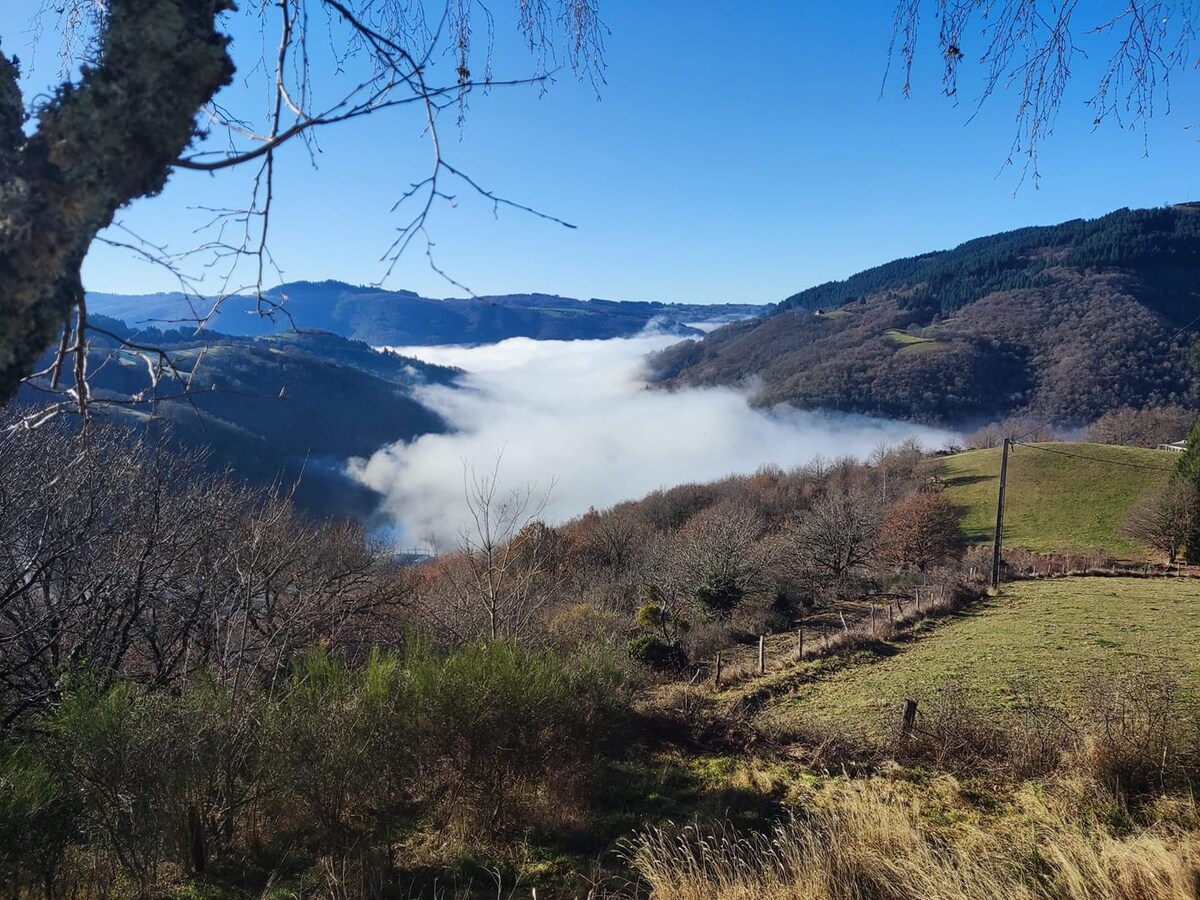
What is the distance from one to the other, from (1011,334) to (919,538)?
91523 mm

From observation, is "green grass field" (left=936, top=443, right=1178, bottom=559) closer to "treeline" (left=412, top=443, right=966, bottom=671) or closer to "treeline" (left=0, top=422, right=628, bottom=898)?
"treeline" (left=412, top=443, right=966, bottom=671)

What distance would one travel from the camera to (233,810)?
4891mm

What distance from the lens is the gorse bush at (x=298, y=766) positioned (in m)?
3.94

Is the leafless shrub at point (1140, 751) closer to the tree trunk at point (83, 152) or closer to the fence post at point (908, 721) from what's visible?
the fence post at point (908, 721)

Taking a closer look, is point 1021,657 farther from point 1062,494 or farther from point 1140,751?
point 1062,494

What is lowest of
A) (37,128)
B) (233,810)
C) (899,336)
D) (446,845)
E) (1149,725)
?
(446,845)

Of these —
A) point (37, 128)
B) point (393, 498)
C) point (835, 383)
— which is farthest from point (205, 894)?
point (835, 383)

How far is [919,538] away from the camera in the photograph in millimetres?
33188

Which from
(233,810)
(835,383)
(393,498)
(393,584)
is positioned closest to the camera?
(233,810)

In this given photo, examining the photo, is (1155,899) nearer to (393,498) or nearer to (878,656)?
(878,656)

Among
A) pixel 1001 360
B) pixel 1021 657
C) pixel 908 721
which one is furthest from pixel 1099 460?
pixel 1001 360

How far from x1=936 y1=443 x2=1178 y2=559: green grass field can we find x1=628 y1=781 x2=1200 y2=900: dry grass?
37.6 metres

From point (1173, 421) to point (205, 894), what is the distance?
282 feet

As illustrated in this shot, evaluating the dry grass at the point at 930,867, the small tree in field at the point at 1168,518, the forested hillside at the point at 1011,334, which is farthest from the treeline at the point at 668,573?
the forested hillside at the point at 1011,334
